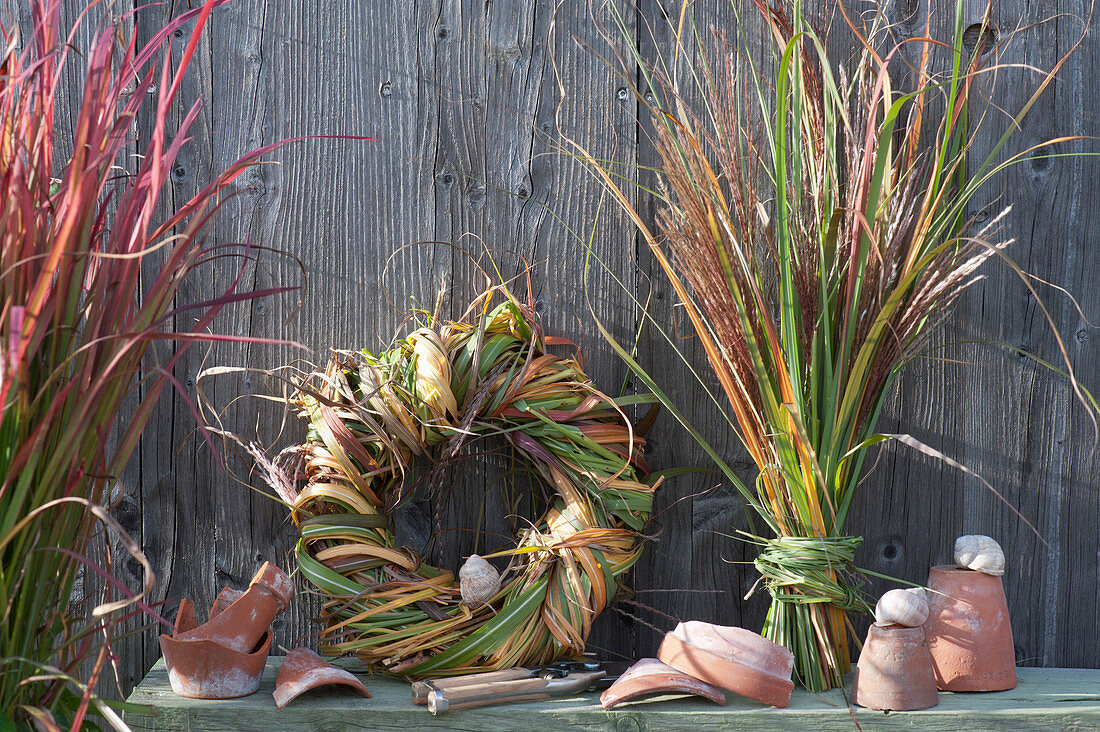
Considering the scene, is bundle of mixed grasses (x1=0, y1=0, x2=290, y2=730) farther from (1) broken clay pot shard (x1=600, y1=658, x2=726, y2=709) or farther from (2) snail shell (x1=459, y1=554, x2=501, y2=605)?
(1) broken clay pot shard (x1=600, y1=658, x2=726, y2=709)

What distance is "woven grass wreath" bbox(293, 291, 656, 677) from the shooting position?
4.09 feet

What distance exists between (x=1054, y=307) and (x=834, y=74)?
1.96 feet

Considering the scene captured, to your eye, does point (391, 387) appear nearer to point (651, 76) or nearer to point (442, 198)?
point (442, 198)

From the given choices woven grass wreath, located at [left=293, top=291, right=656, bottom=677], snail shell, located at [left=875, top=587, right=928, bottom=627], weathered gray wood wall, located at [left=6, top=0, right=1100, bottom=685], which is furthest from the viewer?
weathered gray wood wall, located at [left=6, top=0, right=1100, bottom=685]

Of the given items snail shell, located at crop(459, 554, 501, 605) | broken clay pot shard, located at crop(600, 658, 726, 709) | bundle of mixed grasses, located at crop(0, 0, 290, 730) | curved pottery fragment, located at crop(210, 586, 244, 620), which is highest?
bundle of mixed grasses, located at crop(0, 0, 290, 730)

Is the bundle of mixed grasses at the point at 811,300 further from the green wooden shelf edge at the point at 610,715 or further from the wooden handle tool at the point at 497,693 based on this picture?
the wooden handle tool at the point at 497,693

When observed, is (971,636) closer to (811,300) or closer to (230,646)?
(811,300)

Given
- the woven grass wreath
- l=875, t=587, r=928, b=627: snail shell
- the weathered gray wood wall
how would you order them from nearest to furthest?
l=875, t=587, r=928, b=627: snail shell, the woven grass wreath, the weathered gray wood wall

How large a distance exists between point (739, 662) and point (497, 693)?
360 mm

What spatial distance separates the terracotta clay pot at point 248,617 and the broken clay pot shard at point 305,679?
7 centimetres

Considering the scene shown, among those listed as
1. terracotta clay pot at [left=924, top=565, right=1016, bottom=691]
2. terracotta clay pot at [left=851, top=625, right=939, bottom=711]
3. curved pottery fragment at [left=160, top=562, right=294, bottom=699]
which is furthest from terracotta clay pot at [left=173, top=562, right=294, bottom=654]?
terracotta clay pot at [left=924, top=565, right=1016, bottom=691]

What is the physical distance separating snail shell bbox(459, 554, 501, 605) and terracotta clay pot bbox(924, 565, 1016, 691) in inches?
26.9

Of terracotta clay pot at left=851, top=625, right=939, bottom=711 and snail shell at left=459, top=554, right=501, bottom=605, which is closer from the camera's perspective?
terracotta clay pot at left=851, top=625, right=939, bottom=711

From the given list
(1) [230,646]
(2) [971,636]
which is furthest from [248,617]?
(2) [971,636]
